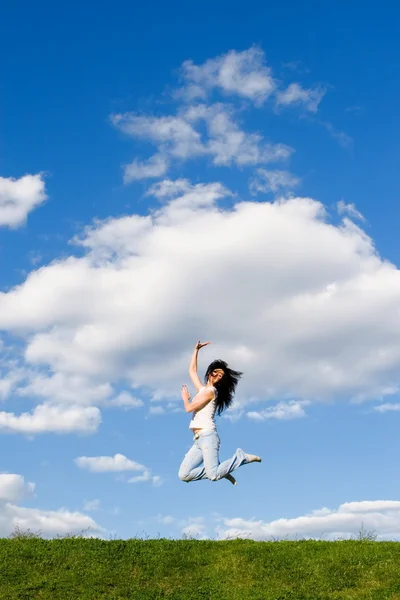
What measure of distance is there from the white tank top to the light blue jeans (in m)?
0.17

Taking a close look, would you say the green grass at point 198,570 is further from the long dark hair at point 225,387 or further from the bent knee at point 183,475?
the long dark hair at point 225,387

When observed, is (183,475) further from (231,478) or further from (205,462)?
(231,478)

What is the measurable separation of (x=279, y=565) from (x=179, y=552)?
2.36m

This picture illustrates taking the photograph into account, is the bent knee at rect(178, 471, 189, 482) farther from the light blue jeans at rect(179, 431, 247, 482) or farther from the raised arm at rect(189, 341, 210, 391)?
the raised arm at rect(189, 341, 210, 391)

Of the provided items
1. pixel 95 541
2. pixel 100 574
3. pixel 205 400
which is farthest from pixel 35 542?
pixel 205 400

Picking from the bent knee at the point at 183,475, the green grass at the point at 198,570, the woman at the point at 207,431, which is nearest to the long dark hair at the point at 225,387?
the woman at the point at 207,431

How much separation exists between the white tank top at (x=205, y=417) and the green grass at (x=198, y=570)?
3060 mm

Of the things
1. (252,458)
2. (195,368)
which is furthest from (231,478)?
(195,368)

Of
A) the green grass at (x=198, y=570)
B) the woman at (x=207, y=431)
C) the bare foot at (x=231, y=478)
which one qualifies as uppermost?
the woman at (x=207, y=431)

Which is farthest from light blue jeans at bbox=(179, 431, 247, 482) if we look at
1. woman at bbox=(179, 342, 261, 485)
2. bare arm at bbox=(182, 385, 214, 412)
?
bare arm at bbox=(182, 385, 214, 412)

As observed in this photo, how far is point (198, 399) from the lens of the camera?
15.8 meters

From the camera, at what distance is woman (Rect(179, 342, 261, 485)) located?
15594 millimetres

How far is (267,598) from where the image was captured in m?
14.1

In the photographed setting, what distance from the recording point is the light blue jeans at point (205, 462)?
1555cm
